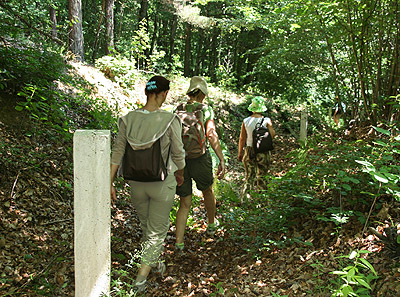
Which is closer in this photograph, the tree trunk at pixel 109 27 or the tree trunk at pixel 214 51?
the tree trunk at pixel 109 27

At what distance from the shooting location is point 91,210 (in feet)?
→ 6.84

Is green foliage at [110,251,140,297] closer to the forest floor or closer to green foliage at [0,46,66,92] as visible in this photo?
the forest floor

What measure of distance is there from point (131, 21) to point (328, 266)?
27.6m

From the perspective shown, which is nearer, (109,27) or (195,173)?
(195,173)

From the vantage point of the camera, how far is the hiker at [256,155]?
5930 millimetres

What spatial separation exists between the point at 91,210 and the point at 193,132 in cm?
215

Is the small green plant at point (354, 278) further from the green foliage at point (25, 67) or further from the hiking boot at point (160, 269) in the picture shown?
the green foliage at point (25, 67)

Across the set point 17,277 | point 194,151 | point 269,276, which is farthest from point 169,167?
point 17,277

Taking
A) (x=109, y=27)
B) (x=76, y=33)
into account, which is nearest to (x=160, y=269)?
(x=76, y=33)

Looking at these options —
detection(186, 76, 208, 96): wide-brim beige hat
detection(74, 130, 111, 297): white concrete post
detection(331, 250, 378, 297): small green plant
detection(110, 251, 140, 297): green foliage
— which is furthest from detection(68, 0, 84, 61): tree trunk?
detection(331, 250, 378, 297): small green plant

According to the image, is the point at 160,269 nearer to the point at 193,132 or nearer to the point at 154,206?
the point at 154,206

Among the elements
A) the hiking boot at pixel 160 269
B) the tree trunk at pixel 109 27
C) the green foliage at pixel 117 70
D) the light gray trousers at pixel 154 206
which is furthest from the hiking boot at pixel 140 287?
the tree trunk at pixel 109 27

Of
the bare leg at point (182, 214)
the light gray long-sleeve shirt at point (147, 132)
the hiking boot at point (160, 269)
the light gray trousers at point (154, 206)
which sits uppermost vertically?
the light gray long-sleeve shirt at point (147, 132)

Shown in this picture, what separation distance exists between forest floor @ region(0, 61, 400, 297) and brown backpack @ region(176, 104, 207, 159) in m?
1.34
